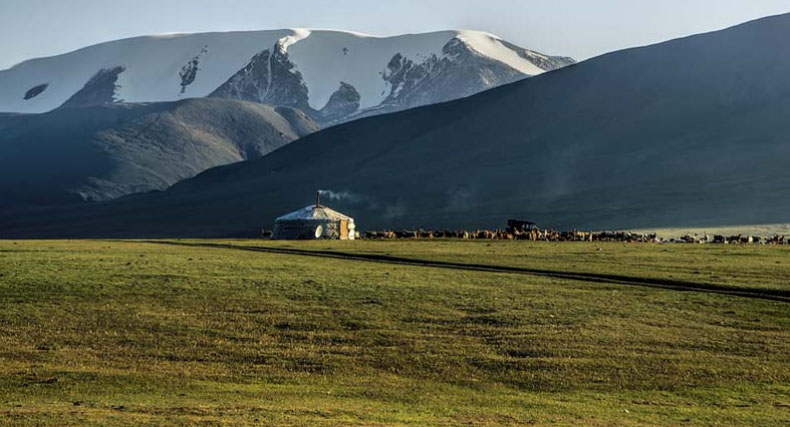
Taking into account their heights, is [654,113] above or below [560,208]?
above

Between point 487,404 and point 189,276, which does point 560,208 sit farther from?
point 487,404

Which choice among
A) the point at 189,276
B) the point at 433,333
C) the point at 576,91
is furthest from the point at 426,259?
the point at 576,91

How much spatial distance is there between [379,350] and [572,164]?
12886 cm

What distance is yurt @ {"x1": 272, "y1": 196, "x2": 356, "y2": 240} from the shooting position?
86750 millimetres

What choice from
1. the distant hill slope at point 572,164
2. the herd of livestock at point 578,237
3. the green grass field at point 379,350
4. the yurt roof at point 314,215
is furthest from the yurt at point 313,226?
the green grass field at point 379,350

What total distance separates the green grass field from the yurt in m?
45.4

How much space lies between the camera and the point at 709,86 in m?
171

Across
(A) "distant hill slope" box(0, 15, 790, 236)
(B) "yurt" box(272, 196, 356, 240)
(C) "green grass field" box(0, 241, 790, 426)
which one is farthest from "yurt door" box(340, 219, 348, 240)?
(C) "green grass field" box(0, 241, 790, 426)

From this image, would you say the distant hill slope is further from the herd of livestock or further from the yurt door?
the yurt door

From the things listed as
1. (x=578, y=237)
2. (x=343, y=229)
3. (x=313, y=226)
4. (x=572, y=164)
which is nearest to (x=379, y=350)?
(x=578, y=237)

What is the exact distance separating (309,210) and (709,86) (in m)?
102

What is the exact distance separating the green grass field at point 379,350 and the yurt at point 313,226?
45389 mm

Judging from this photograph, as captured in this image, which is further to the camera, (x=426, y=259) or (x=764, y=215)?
(x=764, y=215)

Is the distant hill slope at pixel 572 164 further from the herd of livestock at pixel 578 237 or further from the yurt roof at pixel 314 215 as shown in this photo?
the yurt roof at pixel 314 215
